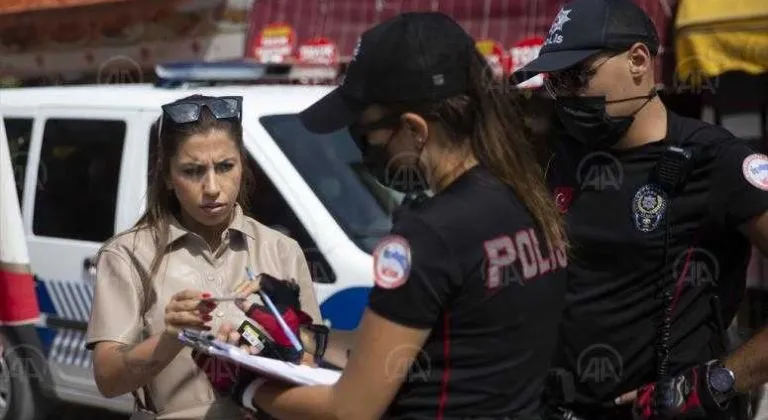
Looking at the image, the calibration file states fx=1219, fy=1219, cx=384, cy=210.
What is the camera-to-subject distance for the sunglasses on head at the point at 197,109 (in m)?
2.88

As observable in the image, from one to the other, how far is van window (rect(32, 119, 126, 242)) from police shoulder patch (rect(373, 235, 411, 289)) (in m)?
3.68

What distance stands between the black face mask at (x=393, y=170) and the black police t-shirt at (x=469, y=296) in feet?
0.26

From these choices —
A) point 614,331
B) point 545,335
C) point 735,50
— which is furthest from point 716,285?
point 735,50

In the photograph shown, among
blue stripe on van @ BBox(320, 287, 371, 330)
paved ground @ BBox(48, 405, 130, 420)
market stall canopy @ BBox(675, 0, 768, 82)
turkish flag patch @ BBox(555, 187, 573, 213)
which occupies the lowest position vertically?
paved ground @ BBox(48, 405, 130, 420)

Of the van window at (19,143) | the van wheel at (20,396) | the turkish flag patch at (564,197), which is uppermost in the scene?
the turkish flag patch at (564,197)

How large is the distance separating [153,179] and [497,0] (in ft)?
23.8

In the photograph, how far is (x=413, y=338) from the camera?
6.76ft

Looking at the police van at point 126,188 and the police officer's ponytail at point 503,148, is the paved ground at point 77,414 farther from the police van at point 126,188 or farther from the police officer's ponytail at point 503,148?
the police officer's ponytail at point 503,148

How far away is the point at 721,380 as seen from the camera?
2.71 m

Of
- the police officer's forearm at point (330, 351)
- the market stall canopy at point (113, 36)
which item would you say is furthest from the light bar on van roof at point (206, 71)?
the market stall canopy at point (113, 36)

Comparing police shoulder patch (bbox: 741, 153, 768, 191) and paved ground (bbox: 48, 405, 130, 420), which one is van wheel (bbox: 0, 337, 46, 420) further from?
police shoulder patch (bbox: 741, 153, 768, 191)

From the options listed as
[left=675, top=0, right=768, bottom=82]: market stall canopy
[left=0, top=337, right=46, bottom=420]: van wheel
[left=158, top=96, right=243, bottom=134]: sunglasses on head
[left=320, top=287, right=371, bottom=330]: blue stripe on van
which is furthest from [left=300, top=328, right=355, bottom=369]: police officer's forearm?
[left=675, top=0, right=768, bottom=82]: market stall canopy

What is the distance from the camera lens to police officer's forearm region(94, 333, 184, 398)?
2502 millimetres

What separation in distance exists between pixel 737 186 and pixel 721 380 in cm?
43
